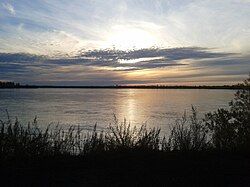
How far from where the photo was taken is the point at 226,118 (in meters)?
13.9

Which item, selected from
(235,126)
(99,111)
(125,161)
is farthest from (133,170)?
(99,111)

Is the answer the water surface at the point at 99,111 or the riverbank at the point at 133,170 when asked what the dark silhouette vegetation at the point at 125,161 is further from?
the water surface at the point at 99,111

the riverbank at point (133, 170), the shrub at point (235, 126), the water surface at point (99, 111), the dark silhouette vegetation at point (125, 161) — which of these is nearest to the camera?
the riverbank at point (133, 170)

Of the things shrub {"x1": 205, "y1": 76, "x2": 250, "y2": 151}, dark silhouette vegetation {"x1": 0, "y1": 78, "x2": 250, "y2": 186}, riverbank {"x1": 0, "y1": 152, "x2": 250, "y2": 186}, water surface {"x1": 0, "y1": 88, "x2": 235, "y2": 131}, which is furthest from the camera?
water surface {"x1": 0, "y1": 88, "x2": 235, "y2": 131}

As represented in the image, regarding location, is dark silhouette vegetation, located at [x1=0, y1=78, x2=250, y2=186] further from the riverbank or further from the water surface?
the water surface

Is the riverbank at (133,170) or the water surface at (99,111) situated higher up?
the riverbank at (133,170)

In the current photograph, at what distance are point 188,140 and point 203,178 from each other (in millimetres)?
3439

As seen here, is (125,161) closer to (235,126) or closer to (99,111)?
(235,126)

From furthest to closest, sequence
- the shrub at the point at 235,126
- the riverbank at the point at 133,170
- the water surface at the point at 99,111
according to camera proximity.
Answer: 1. the water surface at the point at 99,111
2. the shrub at the point at 235,126
3. the riverbank at the point at 133,170

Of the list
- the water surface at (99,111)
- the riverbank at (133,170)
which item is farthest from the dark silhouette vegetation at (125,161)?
the water surface at (99,111)

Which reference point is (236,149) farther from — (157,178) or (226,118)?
(157,178)

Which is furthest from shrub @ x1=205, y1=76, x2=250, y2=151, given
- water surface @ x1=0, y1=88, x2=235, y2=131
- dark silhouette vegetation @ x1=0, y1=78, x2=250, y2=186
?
water surface @ x1=0, y1=88, x2=235, y2=131

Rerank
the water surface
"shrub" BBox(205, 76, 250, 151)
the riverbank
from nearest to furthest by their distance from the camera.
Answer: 1. the riverbank
2. "shrub" BBox(205, 76, 250, 151)
3. the water surface

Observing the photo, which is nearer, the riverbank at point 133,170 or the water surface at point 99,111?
the riverbank at point 133,170
